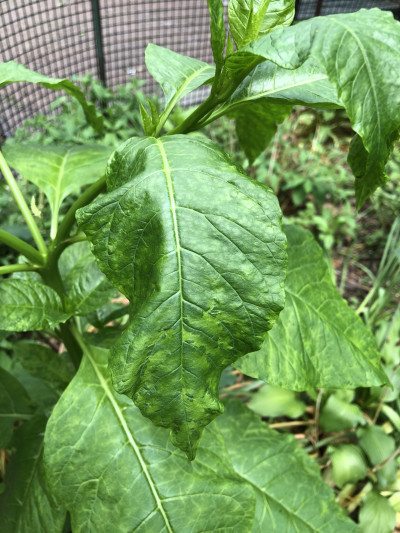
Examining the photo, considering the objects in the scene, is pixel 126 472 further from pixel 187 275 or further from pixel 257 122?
pixel 257 122

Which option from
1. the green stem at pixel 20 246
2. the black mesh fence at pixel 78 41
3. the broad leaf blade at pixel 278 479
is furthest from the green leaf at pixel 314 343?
the black mesh fence at pixel 78 41

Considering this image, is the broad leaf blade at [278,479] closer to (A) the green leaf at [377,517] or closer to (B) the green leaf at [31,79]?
(A) the green leaf at [377,517]

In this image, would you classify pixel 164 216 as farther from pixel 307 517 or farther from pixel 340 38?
pixel 307 517

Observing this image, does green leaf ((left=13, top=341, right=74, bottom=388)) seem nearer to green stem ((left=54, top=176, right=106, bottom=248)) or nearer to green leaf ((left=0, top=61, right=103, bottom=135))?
green stem ((left=54, top=176, right=106, bottom=248))

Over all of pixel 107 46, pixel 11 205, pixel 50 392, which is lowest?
pixel 50 392

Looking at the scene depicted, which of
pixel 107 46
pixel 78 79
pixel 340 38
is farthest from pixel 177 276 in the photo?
pixel 107 46

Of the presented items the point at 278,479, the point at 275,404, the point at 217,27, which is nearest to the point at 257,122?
the point at 217,27

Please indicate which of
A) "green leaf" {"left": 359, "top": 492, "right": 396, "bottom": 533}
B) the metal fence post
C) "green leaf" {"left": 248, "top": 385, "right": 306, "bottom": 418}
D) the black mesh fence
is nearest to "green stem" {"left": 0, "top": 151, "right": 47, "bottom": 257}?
"green leaf" {"left": 248, "top": 385, "right": 306, "bottom": 418}
